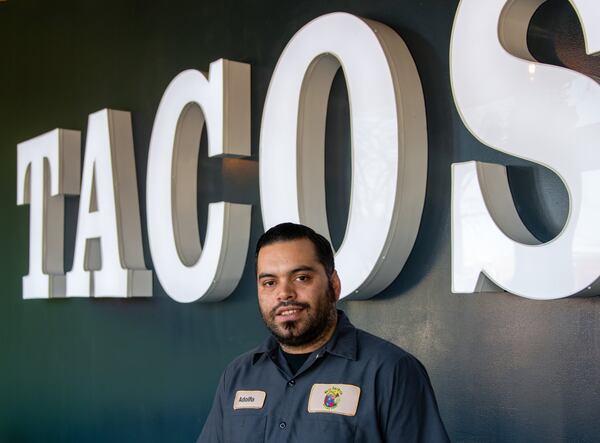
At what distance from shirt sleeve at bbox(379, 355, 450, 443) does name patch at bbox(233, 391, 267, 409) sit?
350 mm

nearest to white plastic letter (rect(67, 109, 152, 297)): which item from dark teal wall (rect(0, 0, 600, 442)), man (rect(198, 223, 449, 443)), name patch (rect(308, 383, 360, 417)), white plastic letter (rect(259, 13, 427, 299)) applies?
dark teal wall (rect(0, 0, 600, 442))

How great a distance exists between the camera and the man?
6.93 ft

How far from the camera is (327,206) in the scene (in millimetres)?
3379

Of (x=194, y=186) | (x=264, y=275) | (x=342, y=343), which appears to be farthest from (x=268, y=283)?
(x=194, y=186)

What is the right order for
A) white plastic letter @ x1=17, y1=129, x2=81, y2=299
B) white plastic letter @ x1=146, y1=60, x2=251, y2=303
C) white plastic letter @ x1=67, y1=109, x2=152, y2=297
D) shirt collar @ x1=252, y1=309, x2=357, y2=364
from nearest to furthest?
shirt collar @ x1=252, y1=309, x2=357, y2=364 → white plastic letter @ x1=146, y1=60, x2=251, y2=303 → white plastic letter @ x1=67, y1=109, x2=152, y2=297 → white plastic letter @ x1=17, y1=129, x2=81, y2=299

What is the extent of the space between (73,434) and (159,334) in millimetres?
1085

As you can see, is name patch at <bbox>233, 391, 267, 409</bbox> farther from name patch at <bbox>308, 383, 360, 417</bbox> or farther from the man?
name patch at <bbox>308, 383, 360, 417</bbox>

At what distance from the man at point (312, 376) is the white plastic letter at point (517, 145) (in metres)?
0.49

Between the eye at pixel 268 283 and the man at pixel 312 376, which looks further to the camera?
the eye at pixel 268 283

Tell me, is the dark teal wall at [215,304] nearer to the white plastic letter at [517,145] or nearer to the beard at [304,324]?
the white plastic letter at [517,145]

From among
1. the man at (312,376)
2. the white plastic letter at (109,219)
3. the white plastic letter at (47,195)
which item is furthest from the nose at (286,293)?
the white plastic letter at (47,195)

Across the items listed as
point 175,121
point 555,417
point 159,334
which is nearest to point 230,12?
point 175,121

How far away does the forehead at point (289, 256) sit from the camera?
2.29 m

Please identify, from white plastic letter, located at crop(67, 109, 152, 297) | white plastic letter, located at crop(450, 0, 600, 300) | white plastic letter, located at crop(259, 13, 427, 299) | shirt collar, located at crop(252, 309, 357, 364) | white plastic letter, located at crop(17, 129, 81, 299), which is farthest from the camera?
white plastic letter, located at crop(17, 129, 81, 299)
